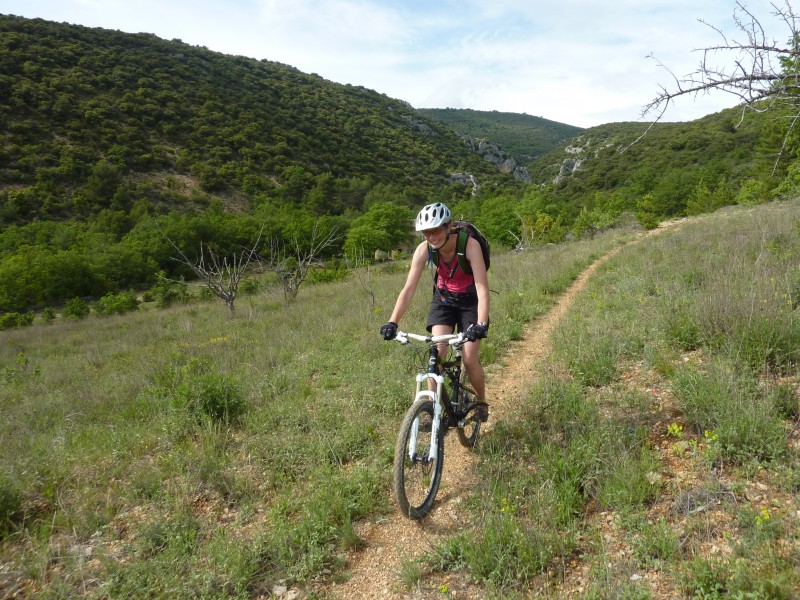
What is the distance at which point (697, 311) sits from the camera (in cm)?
444

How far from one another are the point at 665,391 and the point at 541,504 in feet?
6.62

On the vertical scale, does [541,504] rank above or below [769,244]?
below

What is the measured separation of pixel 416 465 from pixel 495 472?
67cm

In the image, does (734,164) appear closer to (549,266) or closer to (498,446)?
(549,266)

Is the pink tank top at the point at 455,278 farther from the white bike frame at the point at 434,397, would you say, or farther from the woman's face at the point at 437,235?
the white bike frame at the point at 434,397

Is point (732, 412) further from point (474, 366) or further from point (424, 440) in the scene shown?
point (424, 440)

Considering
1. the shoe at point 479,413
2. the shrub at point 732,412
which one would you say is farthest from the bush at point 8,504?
the shrub at point 732,412

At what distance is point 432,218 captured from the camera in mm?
3219

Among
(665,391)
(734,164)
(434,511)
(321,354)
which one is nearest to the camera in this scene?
(434,511)

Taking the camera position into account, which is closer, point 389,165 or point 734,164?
point 734,164

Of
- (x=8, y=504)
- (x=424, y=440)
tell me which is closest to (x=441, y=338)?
(x=424, y=440)

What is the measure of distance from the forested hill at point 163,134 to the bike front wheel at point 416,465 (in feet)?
162

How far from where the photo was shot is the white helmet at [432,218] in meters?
3.19

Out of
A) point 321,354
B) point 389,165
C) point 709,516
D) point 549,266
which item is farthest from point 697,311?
point 389,165
